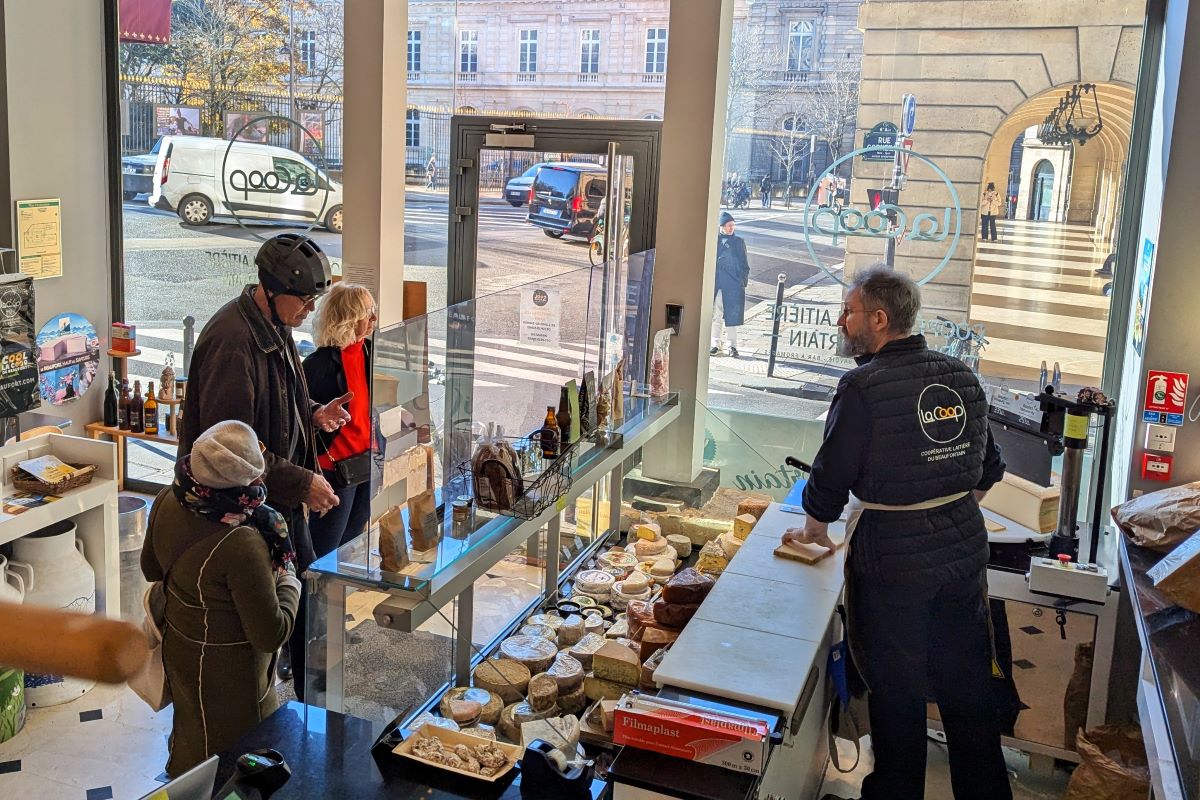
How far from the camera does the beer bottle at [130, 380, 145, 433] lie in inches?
250

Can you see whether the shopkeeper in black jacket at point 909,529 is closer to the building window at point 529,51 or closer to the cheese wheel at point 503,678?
the cheese wheel at point 503,678

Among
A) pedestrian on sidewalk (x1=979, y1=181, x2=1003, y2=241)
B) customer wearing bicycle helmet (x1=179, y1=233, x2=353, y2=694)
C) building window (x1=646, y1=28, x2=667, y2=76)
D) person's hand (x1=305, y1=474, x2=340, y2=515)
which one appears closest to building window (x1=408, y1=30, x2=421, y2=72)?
building window (x1=646, y1=28, x2=667, y2=76)

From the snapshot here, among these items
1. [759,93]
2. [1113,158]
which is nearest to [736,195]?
[759,93]

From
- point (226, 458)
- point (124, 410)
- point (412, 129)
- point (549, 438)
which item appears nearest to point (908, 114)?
point (412, 129)

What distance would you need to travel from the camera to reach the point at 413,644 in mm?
2768

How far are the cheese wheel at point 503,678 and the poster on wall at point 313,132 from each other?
13.2 feet

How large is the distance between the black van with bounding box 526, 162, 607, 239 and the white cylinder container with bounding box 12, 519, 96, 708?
2787mm

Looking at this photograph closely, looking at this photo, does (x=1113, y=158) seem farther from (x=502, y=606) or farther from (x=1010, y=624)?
(x=502, y=606)

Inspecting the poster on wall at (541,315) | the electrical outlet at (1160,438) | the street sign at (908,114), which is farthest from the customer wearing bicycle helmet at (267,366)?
the electrical outlet at (1160,438)

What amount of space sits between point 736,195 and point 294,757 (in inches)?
147

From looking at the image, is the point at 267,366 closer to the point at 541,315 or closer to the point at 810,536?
the point at 541,315

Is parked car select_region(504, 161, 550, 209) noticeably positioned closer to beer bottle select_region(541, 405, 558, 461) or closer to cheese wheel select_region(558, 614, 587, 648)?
beer bottle select_region(541, 405, 558, 461)

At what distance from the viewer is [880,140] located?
5121 millimetres

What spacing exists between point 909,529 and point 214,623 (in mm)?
1913
